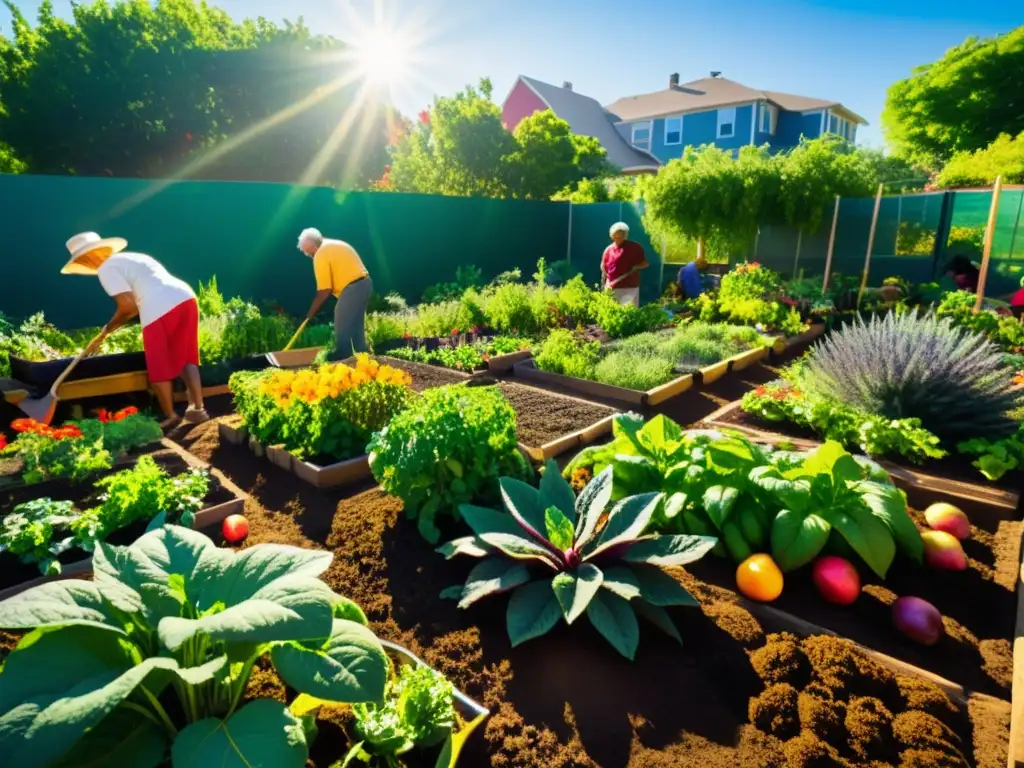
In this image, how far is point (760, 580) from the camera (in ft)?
7.24

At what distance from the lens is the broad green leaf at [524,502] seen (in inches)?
89.3

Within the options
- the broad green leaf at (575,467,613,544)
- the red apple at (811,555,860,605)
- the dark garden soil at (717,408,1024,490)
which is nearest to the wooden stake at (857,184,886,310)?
the dark garden soil at (717,408,1024,490)

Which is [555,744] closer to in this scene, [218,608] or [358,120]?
[218,608]

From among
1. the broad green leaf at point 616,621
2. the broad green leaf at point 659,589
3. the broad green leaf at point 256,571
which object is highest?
the broad green leaf at point 256,571

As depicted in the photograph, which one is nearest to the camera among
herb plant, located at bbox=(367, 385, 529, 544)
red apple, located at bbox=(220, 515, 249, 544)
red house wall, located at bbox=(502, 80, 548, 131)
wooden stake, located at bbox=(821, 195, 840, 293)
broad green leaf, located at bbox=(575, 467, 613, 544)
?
broad green leaf, located at bbox=(575, 467, 613, 544)

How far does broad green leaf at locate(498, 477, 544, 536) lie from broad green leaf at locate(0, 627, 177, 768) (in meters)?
1.28

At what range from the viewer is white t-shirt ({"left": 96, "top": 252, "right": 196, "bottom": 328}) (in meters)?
4.46

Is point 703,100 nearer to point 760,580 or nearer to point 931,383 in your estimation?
point 931,383

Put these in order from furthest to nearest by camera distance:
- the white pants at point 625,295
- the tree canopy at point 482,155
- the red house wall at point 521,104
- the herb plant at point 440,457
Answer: the red house wall at point 521,104, the tree canopy at point 482,155, the white pants at point 625,295, the herb plant at point 440,457

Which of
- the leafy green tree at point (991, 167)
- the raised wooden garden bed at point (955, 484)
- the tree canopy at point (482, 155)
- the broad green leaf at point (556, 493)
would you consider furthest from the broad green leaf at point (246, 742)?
the leafy green tree at point (991, 167)

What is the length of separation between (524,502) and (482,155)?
1724 centimetres

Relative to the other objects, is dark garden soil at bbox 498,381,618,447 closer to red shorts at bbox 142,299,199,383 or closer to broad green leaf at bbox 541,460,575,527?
broad green leaf at bbox 541,460,575,527

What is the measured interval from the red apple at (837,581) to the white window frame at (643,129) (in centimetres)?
3338

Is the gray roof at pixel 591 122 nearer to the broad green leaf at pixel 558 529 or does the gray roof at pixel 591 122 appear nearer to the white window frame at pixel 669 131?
the white window frame at pixel 669 131
